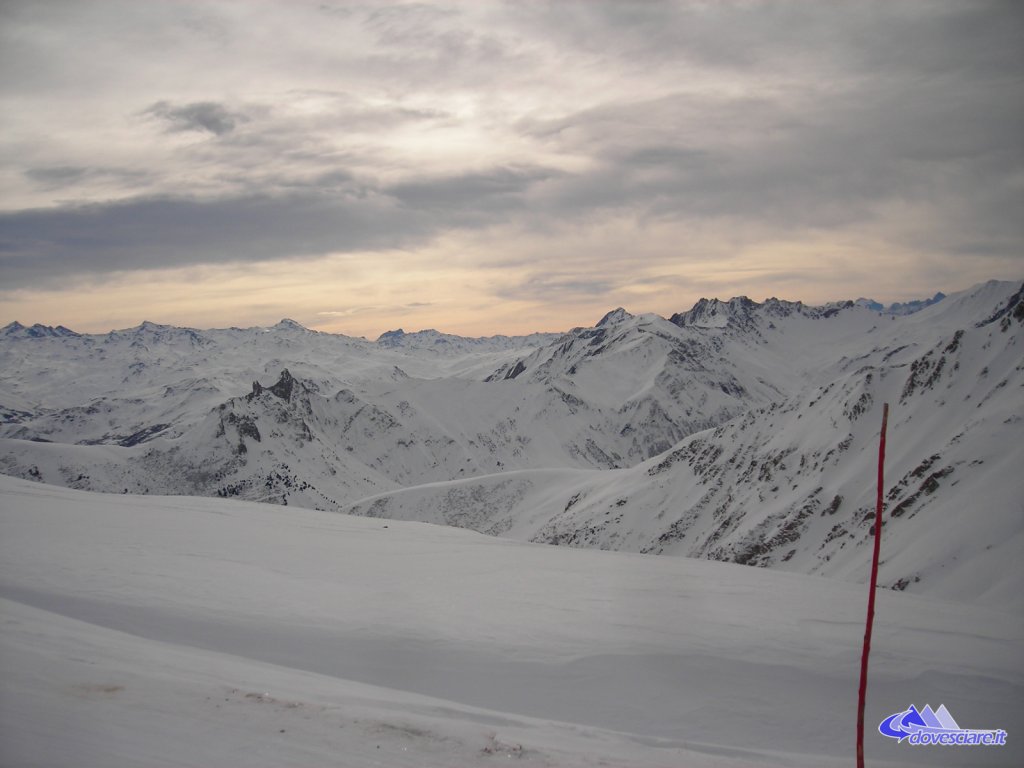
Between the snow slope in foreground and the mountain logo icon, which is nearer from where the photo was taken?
the snow slope in foreground

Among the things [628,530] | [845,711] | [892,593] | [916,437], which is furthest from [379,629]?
[628,530]

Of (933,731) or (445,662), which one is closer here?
(933,731)

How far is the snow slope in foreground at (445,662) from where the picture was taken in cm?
865

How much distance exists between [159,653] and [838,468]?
82069mm

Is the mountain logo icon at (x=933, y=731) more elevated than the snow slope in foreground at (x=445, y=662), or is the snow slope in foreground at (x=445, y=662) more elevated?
the snow slope in foreground at (x=445, y=662)

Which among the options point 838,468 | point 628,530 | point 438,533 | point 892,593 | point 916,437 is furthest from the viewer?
point 628,530

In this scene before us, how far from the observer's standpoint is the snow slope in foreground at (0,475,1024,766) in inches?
340

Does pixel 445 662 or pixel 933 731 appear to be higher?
pixel 445 662

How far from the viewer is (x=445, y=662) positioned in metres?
12.4

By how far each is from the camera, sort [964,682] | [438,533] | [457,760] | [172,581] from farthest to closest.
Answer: [438,533] < [172,581] < [964,682] < [457,760]

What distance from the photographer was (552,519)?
114 metres

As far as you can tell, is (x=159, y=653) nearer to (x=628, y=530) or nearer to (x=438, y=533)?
(x=438, y=533)

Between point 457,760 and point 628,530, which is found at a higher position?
point 457,760

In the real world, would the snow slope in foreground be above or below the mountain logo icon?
above
